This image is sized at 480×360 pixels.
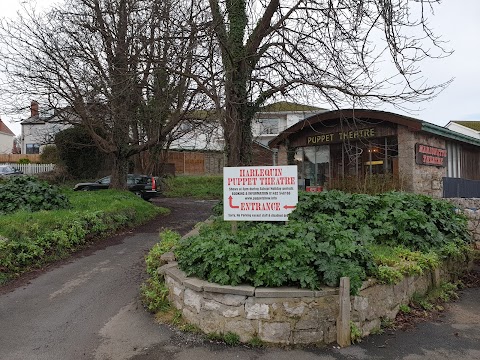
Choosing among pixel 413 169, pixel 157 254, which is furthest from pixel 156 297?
pixel 413 169

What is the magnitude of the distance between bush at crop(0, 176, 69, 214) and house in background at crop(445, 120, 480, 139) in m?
34.6

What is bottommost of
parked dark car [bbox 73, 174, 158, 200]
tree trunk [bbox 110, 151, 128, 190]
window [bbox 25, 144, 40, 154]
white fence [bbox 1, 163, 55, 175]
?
parked dark car [bbox 73, 174, 158, 200]

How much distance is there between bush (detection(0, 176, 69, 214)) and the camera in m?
9.90

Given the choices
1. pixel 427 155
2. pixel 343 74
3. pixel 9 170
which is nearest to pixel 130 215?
pixel 343 74

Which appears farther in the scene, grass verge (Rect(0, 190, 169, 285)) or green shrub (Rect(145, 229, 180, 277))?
grass verge (Rect(0, 190, 169, 285))

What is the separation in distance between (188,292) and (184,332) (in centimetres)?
43

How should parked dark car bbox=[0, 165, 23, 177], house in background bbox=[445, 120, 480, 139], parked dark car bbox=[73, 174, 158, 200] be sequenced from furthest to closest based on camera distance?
house in background bbox=[445, 120, 480, 139]
parked dark car bbox=[0, 165, 23, 177]
parked dark car bbox=[73, 174, 158, 200]

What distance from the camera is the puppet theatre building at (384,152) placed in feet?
43.1

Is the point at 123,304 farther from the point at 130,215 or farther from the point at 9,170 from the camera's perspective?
the point at 9,170

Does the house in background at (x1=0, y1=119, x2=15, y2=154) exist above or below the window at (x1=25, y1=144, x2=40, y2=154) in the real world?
above

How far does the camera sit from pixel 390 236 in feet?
20.3

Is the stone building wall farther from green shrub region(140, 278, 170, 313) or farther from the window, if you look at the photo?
the window

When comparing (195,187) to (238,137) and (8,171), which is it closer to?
(8,171)

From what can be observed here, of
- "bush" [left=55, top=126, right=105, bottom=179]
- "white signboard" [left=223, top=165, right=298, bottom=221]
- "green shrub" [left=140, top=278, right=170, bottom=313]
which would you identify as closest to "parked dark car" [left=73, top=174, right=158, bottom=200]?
"bush" [left=55, top=126, right=105, bottom=179]
